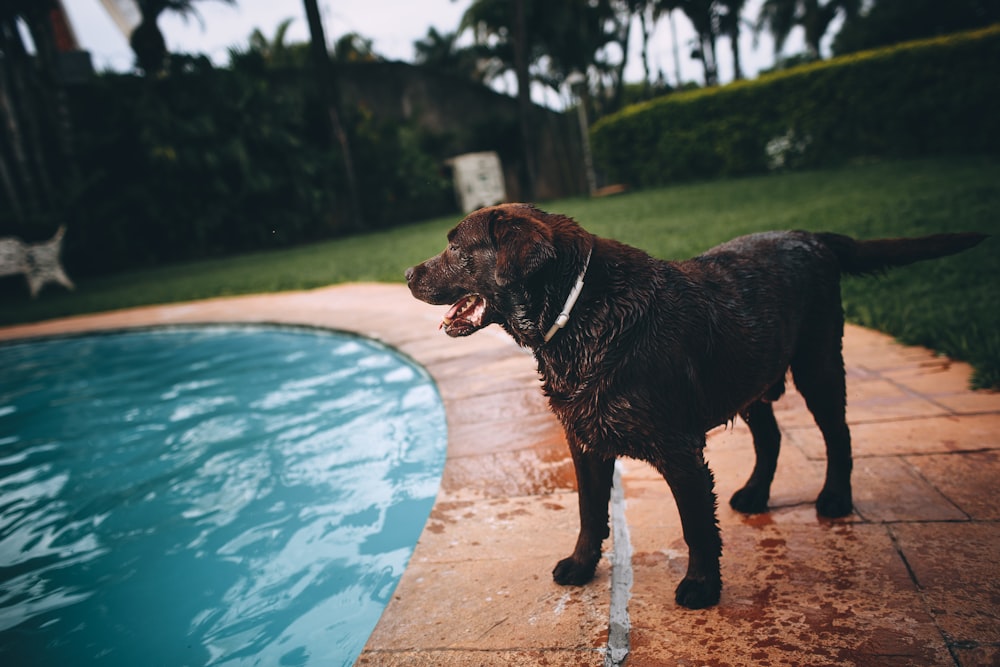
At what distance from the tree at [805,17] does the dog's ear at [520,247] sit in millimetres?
41712

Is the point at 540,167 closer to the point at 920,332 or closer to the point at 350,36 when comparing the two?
the point at 350,36

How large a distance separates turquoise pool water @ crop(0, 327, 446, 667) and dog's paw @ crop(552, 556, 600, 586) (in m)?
0.93

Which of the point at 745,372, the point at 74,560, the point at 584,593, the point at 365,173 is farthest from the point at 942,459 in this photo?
the point at 365,173

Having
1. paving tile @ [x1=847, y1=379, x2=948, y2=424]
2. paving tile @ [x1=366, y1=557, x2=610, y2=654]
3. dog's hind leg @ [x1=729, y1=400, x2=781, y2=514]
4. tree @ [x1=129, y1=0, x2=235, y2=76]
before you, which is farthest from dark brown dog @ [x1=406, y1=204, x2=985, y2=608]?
tree @ [x1=129, y1=0, x2=235, y2=76]

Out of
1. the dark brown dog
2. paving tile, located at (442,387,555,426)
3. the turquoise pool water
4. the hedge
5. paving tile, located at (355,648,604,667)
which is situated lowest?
the turquoise pool water

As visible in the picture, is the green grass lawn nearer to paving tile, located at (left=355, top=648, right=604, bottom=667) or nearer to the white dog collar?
the white dog collar

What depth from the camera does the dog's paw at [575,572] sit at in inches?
83.8

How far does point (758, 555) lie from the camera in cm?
219

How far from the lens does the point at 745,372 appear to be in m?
2.08

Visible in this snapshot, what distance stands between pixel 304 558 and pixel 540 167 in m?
29.0

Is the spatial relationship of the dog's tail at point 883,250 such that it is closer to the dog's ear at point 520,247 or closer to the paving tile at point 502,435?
the dog's ear at point 520,247

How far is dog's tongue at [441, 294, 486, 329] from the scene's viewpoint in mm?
2133

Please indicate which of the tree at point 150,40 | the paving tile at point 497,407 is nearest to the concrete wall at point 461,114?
the tree at point 150,40

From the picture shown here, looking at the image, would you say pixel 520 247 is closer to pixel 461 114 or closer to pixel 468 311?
pixel 468 311
